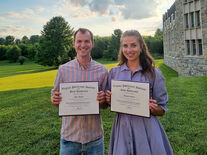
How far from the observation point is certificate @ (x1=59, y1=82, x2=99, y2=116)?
2439 millimetres

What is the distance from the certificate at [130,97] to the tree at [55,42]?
4145 centimetres

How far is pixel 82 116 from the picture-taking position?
2.52 metres

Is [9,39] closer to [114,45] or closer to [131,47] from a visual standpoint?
[114,45]

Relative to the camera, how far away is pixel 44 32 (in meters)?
45.8

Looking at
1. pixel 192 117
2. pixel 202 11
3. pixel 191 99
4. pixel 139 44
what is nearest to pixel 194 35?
pixel 202 11

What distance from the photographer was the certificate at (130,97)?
222 centimetres

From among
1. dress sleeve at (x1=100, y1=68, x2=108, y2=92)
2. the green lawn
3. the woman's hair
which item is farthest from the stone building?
dress sleeve at (x1=100, y1=68, x2=108, y2=92)

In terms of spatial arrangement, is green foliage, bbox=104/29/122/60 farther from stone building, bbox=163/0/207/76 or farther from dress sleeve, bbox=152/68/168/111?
dress sleeve, bbox=152/68/168/111

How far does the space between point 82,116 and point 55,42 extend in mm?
45618

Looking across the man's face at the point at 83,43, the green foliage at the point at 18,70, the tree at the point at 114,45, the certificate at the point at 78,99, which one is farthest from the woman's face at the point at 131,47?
the tree at the point at 114,45

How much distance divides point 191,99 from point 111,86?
21.8 ft

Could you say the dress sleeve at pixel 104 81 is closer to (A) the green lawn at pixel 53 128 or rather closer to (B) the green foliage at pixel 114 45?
(A) the green lawn at pixel 53 128

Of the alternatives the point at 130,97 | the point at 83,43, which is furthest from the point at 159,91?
the point at 83,43

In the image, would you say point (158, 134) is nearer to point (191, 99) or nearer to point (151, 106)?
point (151, 106)
